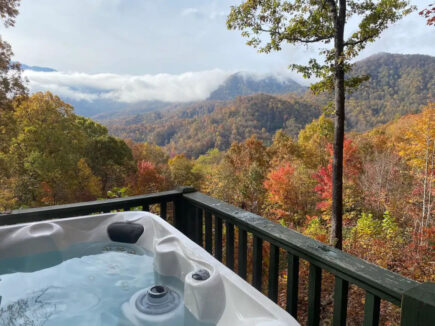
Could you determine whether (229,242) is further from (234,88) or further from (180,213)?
(234,88)

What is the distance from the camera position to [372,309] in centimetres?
94

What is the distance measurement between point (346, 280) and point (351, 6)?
20.6 ft

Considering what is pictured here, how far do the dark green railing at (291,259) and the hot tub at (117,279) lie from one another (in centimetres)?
13

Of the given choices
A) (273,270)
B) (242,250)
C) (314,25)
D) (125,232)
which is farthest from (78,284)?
(314,25)

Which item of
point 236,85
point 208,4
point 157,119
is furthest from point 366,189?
point 236,85

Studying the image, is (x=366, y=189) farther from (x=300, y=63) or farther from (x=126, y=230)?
(x=126, y=230)

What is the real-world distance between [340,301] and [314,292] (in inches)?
4.8

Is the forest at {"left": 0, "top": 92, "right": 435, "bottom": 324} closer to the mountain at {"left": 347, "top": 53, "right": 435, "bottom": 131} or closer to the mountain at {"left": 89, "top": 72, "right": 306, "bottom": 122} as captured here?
the mountain at {"left": 347, "top": 53, "right": 435, "bottom": 131}

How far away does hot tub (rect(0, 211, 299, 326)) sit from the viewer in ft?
4.18

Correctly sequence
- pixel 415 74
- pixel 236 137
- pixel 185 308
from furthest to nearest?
pixel 236 137 → pixel 415 74 → pixel 185 308

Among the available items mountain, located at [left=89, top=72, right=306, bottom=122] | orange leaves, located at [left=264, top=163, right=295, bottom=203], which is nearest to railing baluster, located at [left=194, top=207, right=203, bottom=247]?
orange leaves, located at [left=264, top=163, right=295, bottom=203]

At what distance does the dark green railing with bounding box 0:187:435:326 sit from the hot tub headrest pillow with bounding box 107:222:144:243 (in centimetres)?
15

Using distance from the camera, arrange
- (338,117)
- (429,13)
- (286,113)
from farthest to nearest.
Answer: (286,113) < (429,13) < (338,117)

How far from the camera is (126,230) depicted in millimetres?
2061
